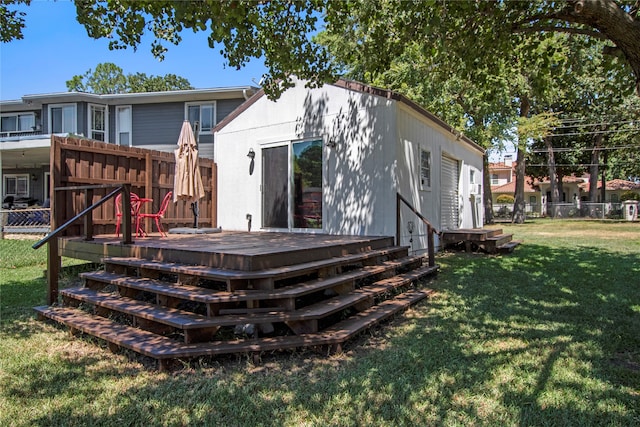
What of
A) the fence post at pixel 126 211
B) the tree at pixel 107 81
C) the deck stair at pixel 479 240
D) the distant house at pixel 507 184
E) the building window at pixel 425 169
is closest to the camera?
the fence post at pixel 126 211

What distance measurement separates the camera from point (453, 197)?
1116cm

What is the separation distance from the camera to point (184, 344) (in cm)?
339

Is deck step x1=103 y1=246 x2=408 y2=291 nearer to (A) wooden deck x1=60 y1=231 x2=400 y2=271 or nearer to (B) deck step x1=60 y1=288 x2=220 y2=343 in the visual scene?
(A) wooden deck x1=60 y1=231 x2=400 y2=271

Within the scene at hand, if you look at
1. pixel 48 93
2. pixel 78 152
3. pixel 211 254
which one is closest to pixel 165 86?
pixel 48 93

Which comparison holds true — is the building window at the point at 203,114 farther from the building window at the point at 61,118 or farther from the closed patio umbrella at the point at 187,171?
the closed patio umbrella at the point at 187,171

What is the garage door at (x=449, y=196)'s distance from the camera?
10273mm

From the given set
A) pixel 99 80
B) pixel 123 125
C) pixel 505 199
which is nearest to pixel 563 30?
pixel 123 125

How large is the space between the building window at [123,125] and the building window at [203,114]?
3.03m

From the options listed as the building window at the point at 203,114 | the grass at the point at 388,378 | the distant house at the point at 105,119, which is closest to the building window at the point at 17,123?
the distant house at the point at 105,119

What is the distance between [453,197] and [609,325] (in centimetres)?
717

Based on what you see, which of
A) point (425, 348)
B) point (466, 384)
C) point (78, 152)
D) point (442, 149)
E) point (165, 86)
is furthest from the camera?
point (165, 86)

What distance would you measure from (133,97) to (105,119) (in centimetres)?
205

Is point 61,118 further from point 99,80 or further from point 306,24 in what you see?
point 99,80

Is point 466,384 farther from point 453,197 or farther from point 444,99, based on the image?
point 444,99
